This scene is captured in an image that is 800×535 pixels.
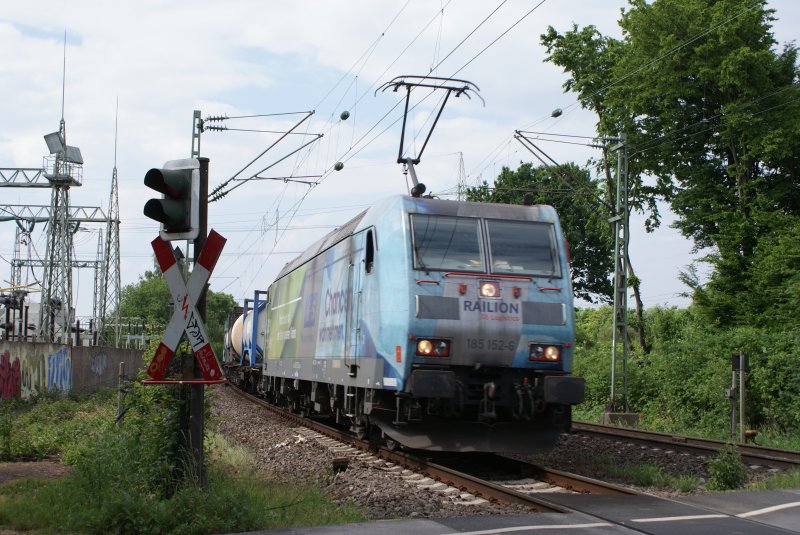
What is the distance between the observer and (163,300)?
9788 cm

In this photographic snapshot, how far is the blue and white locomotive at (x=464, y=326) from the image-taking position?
10766 millimetres

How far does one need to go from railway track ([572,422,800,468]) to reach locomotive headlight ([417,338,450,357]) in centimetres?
495

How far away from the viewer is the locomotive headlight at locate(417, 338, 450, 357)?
35.1 feet

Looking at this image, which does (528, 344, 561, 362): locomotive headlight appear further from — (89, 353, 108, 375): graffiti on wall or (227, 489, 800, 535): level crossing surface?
(89, 353, 108, 375): graffiti on wall

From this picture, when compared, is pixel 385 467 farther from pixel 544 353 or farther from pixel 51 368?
pixel 51 368

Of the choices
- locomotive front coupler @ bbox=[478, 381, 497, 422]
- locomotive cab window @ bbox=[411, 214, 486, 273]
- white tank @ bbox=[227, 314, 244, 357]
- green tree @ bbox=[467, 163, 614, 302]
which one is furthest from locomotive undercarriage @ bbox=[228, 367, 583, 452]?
green tree @ bbox=[467, 163, 614, 302]

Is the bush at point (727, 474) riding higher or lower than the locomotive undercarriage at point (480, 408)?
lower

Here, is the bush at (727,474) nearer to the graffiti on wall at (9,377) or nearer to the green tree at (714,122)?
the green tree at (714,122)

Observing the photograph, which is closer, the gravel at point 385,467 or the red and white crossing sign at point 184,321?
the red and white crossing sign at point 184,321

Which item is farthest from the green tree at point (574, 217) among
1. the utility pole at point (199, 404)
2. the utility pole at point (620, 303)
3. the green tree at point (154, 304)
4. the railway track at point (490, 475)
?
the green tree at point (154, 304)

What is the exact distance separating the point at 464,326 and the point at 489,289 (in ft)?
2.08

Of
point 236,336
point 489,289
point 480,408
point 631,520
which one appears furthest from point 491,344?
point 236,336

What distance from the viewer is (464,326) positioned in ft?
35.6

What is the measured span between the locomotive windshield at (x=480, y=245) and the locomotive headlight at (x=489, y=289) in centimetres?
24
